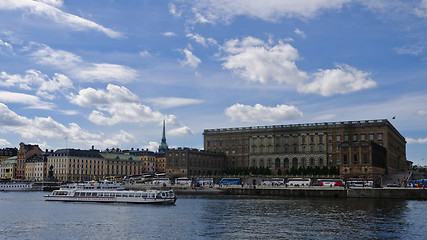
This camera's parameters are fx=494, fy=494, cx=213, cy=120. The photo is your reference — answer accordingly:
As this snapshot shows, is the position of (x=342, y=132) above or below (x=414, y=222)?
above

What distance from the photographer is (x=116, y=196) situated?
108m

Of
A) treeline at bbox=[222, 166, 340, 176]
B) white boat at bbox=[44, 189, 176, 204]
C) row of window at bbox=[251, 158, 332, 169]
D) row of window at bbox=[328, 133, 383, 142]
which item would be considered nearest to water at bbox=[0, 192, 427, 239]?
white boat at bbox=[44, 189, 176, 204]

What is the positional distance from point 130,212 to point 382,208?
44210 millimetres

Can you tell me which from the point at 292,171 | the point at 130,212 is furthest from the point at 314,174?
the point at 130,212

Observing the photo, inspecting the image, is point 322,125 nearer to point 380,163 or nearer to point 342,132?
point 342,132

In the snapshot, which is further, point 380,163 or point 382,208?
point 380,163

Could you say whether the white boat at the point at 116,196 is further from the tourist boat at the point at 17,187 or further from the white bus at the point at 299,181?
the tourist boat at the point at 17,187

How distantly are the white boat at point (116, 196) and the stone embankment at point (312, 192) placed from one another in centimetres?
3663

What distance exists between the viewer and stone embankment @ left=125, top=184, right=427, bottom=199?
113562 mm

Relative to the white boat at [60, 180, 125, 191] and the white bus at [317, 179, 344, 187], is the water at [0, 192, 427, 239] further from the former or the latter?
the white bus at [317, 179, 344, 187]

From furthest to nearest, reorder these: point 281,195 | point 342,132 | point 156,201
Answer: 1. point 342,132
2. point 281,195
3. point 156,201

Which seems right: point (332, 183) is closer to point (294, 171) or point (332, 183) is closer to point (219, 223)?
point (294, 171)

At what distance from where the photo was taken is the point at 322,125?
19262cm

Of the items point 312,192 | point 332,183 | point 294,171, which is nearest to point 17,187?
Result: point 294,171
